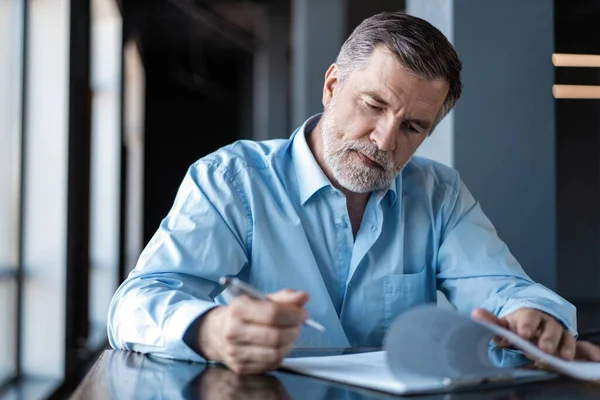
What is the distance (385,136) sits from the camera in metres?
1.66

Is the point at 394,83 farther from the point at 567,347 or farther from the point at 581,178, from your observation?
the point at 581,178

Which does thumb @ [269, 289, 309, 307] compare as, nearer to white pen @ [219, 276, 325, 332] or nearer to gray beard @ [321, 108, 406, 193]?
white pen @ [219, 276, 325, 332]

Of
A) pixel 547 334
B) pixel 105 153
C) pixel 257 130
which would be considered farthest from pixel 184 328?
pixel 257 130

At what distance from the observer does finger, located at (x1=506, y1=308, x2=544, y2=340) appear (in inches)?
52.8

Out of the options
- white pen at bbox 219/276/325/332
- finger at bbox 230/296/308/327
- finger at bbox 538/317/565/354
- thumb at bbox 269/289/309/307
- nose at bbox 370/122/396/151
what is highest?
nose at bbox 370/122/396/151

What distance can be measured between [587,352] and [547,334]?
0.27ft

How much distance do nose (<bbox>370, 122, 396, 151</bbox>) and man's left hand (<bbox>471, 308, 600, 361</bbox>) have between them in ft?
1.54

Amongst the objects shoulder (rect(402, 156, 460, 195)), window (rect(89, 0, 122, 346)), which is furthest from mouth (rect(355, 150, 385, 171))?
window (rect(89, 0, 122, 346))

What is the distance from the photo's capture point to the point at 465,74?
237 centimetres

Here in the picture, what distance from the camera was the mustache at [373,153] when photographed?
1.69 m

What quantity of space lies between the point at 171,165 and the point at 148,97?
1.24 m

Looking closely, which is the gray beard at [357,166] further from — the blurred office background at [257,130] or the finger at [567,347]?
the blurred office background at [257,130]

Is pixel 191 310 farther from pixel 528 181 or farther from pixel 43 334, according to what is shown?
pixel 43 334

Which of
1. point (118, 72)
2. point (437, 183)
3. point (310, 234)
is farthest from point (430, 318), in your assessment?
point (118, 72)
